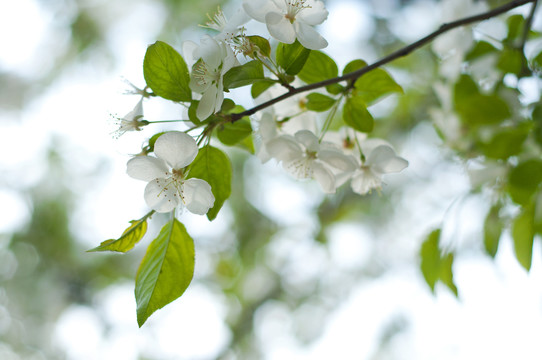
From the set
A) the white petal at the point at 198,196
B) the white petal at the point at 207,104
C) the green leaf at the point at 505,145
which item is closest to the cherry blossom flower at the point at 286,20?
the white petal at the point at 207,104

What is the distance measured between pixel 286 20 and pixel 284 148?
18cm

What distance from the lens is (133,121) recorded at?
60 centimetres

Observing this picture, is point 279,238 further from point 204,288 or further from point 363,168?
point 363,168

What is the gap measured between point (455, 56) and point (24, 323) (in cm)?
390

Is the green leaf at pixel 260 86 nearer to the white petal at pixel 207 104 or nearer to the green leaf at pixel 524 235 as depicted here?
the white petal at pixel 207 104

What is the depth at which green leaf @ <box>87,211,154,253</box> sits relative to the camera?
1.68ft

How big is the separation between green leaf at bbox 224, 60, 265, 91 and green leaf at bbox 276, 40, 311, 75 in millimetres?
36

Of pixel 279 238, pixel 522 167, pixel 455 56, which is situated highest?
pixel 279 238

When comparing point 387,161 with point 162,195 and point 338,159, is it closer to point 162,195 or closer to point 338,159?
point 338,159

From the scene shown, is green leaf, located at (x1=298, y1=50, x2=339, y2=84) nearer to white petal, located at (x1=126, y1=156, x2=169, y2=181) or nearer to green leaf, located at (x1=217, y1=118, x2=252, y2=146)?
green leaf, located at (x1=217, y1=118, x2=252, y2=146)

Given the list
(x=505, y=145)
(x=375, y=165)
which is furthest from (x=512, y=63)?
(x=375, y=165)

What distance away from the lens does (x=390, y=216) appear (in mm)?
2969

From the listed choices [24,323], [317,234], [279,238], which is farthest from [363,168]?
[24,323]

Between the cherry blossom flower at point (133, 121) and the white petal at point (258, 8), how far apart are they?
0.21m
